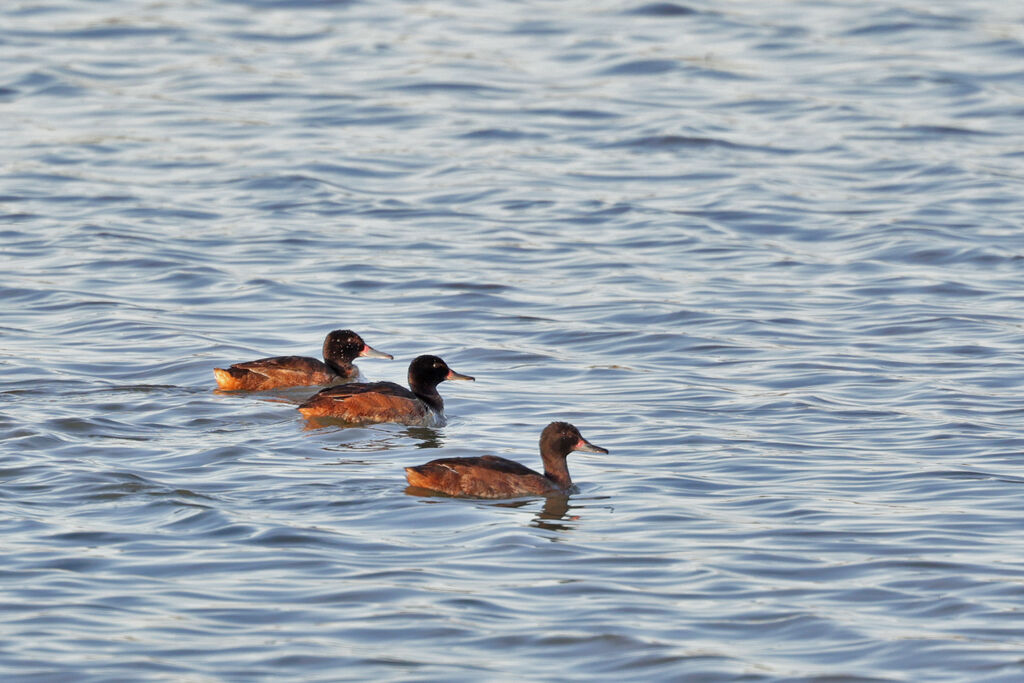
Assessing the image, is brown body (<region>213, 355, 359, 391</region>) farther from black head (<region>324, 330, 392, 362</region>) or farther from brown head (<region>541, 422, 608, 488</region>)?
brown head (<region>541, 422, 608, 488</region>)

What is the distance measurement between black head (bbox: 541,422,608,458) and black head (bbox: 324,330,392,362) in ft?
11.9

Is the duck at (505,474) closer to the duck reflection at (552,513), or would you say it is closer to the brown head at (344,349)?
the duck reflection at (552,513)

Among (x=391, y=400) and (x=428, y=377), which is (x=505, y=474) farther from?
(x=428, y=377)

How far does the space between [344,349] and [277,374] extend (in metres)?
0.87

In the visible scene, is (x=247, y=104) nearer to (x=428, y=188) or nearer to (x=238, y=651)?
(x=428, y=188)

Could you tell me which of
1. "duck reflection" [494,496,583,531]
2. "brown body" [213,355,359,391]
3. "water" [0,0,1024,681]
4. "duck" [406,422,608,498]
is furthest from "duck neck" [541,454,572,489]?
"brown body" [213,355,359,391]

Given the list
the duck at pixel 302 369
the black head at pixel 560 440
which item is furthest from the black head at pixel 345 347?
the black head at pixel 560 440

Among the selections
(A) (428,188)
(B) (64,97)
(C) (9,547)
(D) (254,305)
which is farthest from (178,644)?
(B) (64,97)

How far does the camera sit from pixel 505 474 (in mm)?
11039

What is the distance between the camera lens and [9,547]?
9578 millimetres

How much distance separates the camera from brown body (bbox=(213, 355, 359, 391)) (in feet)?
45.2

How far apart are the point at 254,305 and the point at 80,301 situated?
1.72 meters

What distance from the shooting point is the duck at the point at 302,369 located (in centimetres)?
1377

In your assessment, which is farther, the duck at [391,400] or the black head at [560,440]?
A: the duck at [391,400]
